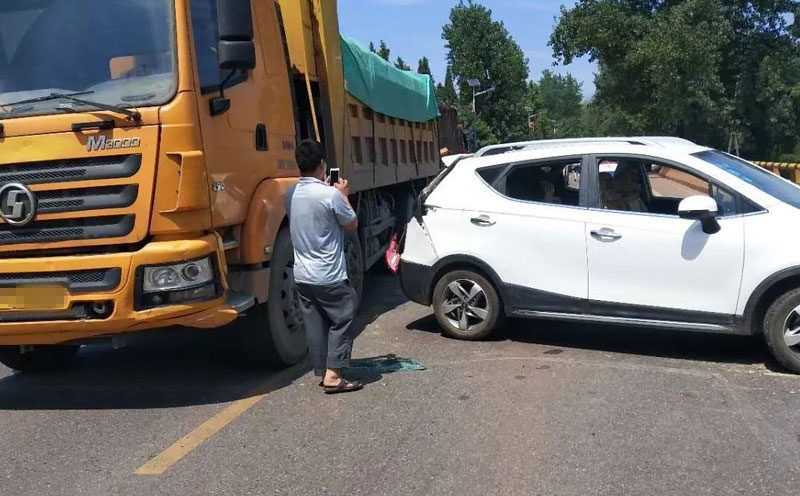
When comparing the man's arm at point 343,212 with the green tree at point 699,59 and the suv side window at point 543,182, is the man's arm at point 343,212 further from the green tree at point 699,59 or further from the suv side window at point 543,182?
the green tree at point 699,59

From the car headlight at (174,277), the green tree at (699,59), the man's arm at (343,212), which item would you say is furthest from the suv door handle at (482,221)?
the green tree at (699,59)

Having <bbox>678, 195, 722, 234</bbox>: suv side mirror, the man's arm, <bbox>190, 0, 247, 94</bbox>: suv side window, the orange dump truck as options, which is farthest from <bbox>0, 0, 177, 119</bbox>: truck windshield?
<bbox>678, 195, 722, 234</bbox>: suv side mirror

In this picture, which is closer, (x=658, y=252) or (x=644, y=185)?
(x=658, y=252)

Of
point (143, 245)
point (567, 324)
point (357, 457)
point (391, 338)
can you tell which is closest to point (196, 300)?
point (143, 245)

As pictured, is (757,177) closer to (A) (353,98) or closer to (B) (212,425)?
(A) (353,98)

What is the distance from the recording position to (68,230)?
4742mm

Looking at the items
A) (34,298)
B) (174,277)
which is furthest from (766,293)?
(34,298)

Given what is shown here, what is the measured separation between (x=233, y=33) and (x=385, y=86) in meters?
4.57

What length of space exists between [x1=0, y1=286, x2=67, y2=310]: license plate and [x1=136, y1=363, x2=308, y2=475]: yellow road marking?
1101mm

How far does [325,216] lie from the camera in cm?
Result: 525

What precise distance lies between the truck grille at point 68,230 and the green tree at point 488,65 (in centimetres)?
6498

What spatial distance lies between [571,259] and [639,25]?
107ft

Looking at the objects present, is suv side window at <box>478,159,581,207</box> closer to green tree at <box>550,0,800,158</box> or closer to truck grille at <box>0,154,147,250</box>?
truck grille at <box>0,154,147,250</box>

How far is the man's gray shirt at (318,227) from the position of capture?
525 cm
